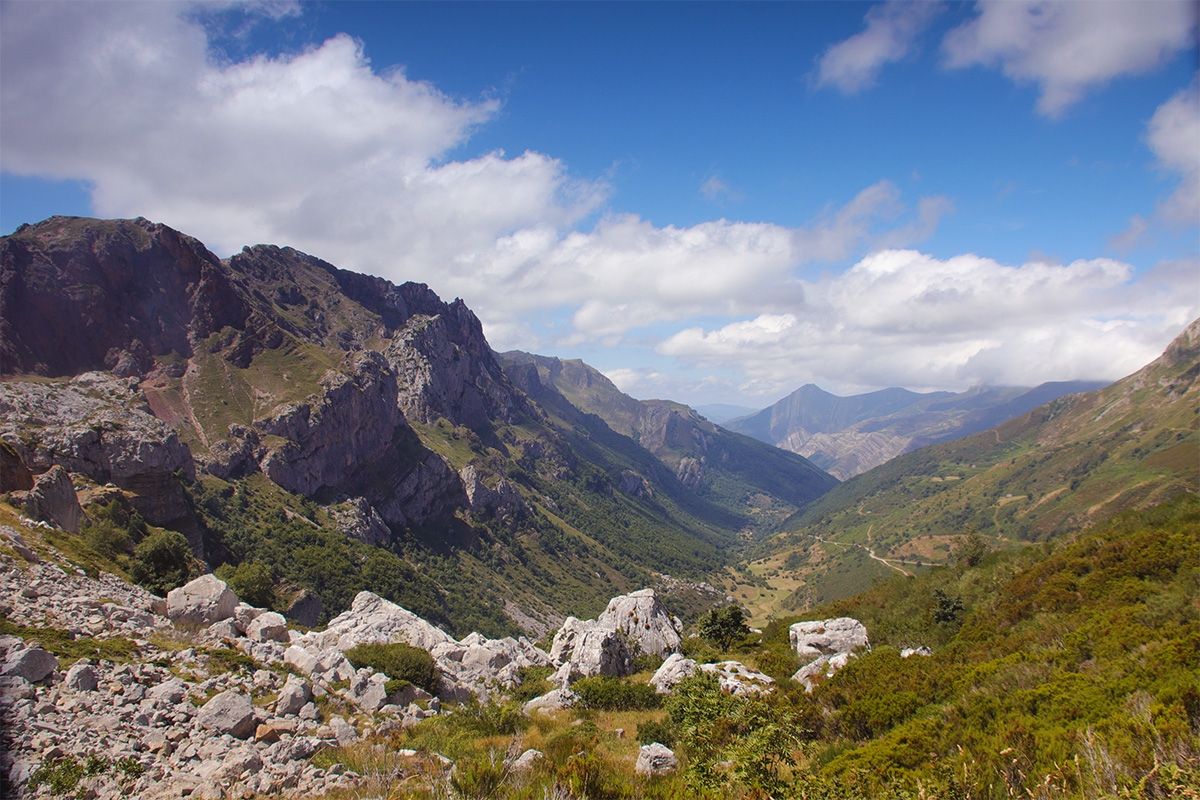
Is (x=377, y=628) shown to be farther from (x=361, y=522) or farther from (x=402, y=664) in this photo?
(x=361, y=522)

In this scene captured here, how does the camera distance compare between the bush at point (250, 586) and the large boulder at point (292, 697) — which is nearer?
the large boulder at point (292, 697)

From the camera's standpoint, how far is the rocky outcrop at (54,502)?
3688 cm

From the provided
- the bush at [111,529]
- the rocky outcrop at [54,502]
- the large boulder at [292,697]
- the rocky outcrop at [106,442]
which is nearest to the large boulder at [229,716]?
the large boulder at [292,697]

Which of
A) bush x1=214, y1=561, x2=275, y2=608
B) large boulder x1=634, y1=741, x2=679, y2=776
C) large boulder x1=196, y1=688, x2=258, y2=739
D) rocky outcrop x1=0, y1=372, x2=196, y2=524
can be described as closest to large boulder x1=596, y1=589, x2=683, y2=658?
large boulder x1=634, y1=741, x2=679, y2=776

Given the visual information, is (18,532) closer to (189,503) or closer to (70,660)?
(70,660)

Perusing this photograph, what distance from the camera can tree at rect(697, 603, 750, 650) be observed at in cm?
4405

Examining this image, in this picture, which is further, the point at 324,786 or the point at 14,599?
the point at 14,599

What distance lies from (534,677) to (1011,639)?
2852cm

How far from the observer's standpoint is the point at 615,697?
28.0 m

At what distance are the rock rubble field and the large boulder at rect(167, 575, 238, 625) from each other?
2.7 inches

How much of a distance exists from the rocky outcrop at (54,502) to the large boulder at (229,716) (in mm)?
33544

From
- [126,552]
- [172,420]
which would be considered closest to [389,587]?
[172,420]

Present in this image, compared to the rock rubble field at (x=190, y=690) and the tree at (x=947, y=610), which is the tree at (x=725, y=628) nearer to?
the rock rubble field at (x=190, y=690)

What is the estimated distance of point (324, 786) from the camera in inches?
513
